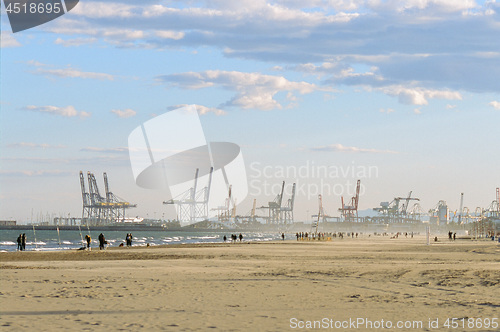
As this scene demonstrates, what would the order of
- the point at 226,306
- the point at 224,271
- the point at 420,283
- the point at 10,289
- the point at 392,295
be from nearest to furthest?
the point at 226,306 < the point at 392,295 < the point at 10,289 < the point at 420,283 < the point at 224,271

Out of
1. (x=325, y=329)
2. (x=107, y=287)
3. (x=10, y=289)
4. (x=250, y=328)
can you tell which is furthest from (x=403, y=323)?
(x=10, y=289)

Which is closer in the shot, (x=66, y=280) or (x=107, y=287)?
(x=107, y=287)

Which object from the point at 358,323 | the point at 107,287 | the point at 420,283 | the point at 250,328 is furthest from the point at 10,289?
the point at 420,283

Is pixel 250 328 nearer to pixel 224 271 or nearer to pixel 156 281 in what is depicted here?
pixel 156 281

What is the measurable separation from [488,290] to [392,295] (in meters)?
3.01

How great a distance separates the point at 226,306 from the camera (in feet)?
44.4

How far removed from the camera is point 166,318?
11.9 m

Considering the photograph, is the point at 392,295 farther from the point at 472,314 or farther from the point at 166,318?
the point at 166,318

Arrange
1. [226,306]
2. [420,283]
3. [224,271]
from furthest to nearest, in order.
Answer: [224,271]
[420,283]
[226,306]

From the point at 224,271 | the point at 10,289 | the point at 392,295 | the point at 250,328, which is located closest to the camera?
the point at 250,328

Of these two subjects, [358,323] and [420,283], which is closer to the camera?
[358,323]

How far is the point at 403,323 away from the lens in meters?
11.4

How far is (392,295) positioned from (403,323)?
4.01 meters

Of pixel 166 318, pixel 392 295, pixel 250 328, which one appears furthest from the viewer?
pixel 392 295
